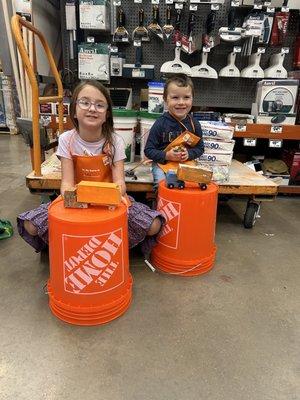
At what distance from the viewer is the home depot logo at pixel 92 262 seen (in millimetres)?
1122

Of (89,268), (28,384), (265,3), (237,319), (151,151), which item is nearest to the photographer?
(28,384)

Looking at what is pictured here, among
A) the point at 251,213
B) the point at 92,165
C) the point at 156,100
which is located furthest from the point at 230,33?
the point at 92,165

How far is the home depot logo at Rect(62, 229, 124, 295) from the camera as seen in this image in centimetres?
112

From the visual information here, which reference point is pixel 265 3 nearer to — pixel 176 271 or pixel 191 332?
pixel 176 271

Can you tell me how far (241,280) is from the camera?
154 cm

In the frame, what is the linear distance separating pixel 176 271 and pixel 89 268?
1.81 ft

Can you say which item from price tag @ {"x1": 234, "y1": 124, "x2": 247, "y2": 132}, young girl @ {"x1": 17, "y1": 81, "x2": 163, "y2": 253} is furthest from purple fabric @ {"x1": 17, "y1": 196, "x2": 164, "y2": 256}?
price tag @ {"x1": 234, "y1": 124, "x2": 247, "y2": 132}

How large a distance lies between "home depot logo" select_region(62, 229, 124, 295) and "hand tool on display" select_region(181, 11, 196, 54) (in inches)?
80.3

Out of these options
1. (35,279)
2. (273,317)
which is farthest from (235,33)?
(35,279)

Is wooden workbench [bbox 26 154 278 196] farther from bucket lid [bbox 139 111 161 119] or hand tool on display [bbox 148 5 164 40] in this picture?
hand tool on display [bbox 148 5 164 40]

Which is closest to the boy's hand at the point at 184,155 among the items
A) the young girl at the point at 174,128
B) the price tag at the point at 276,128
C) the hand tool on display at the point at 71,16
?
the young girl at the point at 174,128

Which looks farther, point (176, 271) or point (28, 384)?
point (176, 271)

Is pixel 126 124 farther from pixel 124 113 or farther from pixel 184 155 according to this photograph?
Answer: pixel 184 155

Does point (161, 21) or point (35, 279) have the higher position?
point (161, 21)
